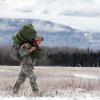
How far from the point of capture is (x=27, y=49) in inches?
429

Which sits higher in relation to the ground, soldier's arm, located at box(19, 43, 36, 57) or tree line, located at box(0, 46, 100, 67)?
soldier's arm, located at box(19, 43, 36, 57)

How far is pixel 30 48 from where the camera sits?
1091cm

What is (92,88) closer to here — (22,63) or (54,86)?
(54,86)

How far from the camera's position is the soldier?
→ 35.8 feet

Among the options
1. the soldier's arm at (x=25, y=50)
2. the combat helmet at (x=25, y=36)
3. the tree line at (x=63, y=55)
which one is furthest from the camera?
the tree line at (x=63, y=55)

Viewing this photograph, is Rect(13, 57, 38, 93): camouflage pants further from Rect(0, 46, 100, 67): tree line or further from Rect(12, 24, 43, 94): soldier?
Rect(0, 46, 100, 67): tree line

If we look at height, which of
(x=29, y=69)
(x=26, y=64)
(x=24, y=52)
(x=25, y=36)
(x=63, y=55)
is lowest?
(x=63, y=55)

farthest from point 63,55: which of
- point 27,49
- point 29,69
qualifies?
point 27,49

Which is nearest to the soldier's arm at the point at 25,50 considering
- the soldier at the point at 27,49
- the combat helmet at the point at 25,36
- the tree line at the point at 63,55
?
the soldier at the point at 27,49

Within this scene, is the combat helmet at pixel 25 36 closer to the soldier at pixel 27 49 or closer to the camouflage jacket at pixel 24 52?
the soldier at pixel 27 49

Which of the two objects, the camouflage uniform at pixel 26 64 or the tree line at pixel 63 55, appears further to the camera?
the tree line at pixel 63 55

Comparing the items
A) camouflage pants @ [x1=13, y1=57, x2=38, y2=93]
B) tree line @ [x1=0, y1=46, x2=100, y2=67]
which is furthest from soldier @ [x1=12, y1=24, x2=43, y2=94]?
tree line @ [x1=0, y1=46, x2=100, y2=67]

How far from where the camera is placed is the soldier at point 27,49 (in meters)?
10.9

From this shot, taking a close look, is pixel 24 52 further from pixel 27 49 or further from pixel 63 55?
pixel 63 55
